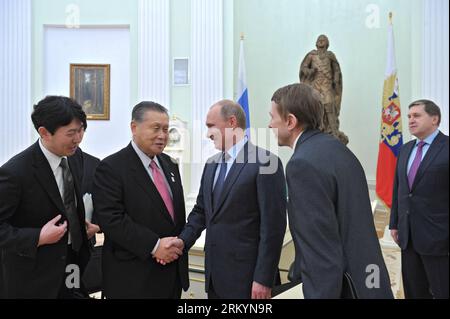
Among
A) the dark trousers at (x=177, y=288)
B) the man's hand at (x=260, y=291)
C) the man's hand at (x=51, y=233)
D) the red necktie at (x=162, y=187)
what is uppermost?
the red necktie at (x=162, y=187)

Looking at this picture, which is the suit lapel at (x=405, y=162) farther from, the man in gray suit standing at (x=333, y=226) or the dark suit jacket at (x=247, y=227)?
the man in gray suit standing at (x=333, y=226)

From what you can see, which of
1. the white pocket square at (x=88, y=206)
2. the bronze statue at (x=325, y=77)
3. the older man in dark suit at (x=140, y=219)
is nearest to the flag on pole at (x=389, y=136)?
the bronze statue at (x=325, y=77)

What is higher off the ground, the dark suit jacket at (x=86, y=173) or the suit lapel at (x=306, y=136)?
the suit lapel at (x=306, y=136)

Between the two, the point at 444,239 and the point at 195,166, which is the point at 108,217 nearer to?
the point at 444,239

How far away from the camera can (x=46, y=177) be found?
81.7 inches

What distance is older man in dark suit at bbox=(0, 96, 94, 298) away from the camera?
1959mm

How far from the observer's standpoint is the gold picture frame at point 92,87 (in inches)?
295

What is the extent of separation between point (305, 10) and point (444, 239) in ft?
21.9

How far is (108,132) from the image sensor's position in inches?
298

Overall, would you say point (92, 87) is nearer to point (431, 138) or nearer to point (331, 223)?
point (431, 138)

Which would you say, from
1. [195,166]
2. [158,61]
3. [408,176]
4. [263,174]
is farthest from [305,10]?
[263,174]

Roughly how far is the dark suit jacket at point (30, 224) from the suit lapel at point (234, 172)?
79 cm
